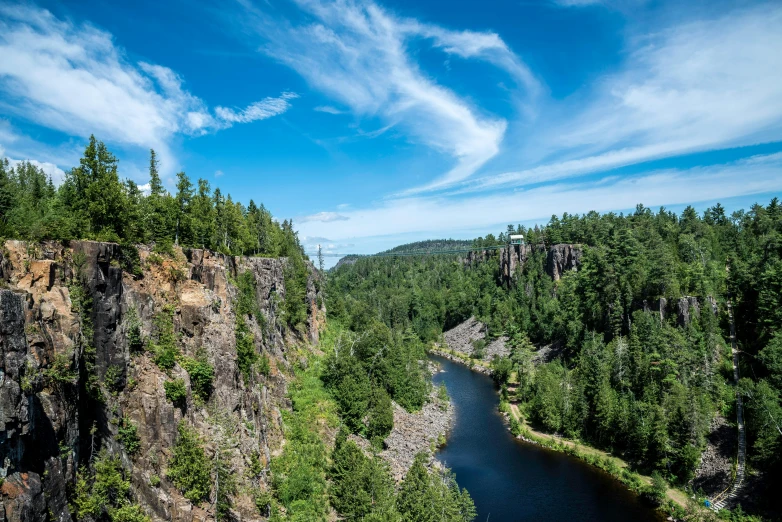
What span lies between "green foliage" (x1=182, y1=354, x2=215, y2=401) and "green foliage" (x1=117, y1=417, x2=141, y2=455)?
459cm

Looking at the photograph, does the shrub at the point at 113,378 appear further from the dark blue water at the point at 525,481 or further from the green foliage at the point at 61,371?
the dark blue water at the point at 525,481

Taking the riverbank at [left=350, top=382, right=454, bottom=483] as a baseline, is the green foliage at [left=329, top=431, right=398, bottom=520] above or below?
above

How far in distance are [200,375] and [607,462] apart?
45759 millimetres

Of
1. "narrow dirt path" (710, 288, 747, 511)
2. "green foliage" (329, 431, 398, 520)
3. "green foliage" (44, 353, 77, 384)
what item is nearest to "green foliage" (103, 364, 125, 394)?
"green foliage" (44, 353, 77, 384)

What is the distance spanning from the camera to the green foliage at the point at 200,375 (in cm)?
2853

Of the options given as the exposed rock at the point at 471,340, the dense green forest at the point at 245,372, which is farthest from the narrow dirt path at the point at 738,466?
the exposed rock at the point at 471,340

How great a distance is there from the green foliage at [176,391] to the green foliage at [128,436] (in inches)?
92.7

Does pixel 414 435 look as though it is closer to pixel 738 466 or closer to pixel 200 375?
pixel 738 466

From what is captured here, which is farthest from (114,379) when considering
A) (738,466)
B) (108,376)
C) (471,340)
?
(471,340)

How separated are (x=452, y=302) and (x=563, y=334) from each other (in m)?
53.6

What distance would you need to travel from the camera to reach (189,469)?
82.2ft

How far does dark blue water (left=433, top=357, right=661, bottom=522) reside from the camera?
42406 millimetres

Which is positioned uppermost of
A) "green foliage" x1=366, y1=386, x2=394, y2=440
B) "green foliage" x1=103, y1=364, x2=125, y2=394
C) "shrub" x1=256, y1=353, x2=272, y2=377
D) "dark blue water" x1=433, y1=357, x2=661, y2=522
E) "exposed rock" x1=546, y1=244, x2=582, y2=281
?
"exposed rock" x1=546, y1=244, x2=582, y2=281

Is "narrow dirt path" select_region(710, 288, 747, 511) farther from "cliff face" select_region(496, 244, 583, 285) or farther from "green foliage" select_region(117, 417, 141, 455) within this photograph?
"cliff face" select_region(496, 244, 583, 285)
